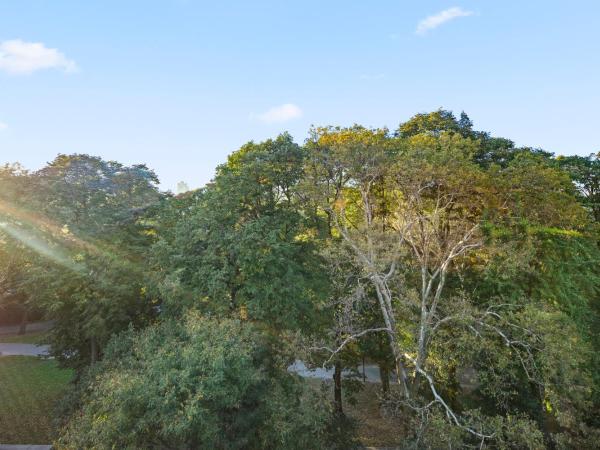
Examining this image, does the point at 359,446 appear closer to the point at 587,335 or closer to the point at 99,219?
the point at 587,335

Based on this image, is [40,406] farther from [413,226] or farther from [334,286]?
[413,226]

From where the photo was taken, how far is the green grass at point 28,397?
50.2 ft

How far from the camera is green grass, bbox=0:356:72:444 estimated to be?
15.3 metres

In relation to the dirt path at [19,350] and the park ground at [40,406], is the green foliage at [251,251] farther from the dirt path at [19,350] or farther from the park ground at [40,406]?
the dirt path at [19,350]

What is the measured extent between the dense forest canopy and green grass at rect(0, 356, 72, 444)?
2.62 m

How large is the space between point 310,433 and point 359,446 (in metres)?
3.87

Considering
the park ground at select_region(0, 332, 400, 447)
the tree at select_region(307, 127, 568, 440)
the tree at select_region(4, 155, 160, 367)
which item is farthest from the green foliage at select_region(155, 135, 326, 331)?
the park ground at select_region(0, 332, 400, 447)

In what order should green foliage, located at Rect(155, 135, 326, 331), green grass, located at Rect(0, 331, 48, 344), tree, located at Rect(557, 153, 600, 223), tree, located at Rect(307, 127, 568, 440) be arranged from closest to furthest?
tree, located at Rect(307, 127, 568, 440) → green foliage, located at Rect(155, 135, 326, 331) → tree, located at Rect(557, 153, 600, 223) → green grass, located at Rect(0, 331, 48, 344)

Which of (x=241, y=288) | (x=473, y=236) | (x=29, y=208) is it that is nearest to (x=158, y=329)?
(x=241, y=288)

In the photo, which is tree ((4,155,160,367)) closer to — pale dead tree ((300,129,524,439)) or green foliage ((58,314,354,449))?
green foliage ((58,314,354,449))

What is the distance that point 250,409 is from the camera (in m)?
10.8

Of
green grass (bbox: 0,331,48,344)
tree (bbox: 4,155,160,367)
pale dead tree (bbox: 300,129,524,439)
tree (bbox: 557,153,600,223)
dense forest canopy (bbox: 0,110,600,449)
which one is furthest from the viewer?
green grass (bbox: 0,331,48,344)

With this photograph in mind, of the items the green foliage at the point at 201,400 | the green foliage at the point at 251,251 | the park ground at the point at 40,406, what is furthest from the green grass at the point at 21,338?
the green foliage at the point at 201,400

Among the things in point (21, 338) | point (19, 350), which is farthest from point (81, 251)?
point (21, 338)
